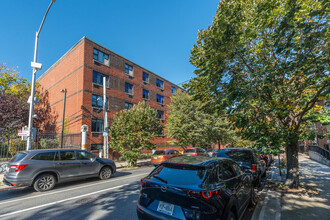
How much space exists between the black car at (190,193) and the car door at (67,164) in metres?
5.69

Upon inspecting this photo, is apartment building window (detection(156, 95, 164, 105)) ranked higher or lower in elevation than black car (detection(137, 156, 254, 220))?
higher

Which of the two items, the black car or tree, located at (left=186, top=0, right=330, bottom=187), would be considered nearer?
the black car

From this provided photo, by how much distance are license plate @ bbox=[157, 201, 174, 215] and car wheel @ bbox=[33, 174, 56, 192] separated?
624 cm

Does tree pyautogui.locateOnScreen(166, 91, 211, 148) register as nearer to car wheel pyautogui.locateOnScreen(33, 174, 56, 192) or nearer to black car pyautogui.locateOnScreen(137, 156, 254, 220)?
car wheel pyautogui.locateOnScreen(33, 174, 56, 192)

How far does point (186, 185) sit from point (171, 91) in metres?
30.9

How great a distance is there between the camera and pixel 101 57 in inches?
830

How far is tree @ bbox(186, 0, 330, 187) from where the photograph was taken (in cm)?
494

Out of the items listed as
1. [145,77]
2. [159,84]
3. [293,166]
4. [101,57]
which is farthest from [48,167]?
[159,84]

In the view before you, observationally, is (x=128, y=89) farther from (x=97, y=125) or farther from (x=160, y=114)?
(x=160, y=114)

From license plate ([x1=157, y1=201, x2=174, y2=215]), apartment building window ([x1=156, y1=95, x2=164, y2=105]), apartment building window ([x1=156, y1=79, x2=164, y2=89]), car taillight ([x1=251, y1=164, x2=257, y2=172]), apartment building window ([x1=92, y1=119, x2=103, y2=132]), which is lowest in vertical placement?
car taillight ([x1=251, y1=164, x2=257, y2=172])

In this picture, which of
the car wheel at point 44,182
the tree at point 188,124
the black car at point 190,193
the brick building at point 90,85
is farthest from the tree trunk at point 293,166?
the brick building at point 90,85

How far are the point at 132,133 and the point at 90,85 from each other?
897 centimetres

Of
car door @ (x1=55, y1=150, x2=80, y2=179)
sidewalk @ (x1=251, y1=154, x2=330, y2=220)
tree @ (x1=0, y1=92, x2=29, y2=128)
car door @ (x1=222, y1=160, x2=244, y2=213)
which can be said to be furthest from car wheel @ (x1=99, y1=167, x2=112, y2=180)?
tree @ (x1=0, y1=92, x2=29, y2=128)

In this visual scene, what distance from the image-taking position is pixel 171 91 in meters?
33.5
